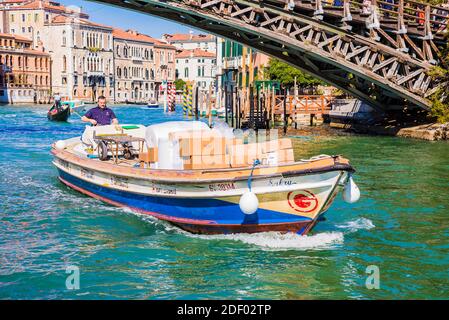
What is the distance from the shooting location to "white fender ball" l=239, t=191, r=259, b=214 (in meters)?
7.50

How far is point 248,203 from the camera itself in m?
7.49

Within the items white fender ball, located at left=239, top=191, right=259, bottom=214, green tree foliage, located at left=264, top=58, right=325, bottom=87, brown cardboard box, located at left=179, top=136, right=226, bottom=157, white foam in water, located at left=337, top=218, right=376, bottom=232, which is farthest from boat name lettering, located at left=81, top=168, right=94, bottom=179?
green tree foliage, located at left=264, top=58, right=325, bottom=87

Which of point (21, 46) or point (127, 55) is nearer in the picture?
point (21, 46)

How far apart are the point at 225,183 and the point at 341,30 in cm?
1318

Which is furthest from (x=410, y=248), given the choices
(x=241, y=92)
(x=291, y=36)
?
(x=241, y=92)

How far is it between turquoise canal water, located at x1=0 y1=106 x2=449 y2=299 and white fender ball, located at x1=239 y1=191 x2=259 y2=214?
1.50ft

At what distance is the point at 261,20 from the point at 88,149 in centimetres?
997

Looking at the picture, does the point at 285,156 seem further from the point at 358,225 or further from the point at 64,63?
the point at 64,63

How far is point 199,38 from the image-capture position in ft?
326

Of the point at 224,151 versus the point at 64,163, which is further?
the point at 64,163

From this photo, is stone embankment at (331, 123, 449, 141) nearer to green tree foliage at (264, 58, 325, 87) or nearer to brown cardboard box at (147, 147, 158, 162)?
brown cardboard box at (147, 147, 158, 162)

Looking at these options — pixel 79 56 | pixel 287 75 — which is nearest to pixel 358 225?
pixel 287 75

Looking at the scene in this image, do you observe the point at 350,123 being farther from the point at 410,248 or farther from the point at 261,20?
the point at 410,248
